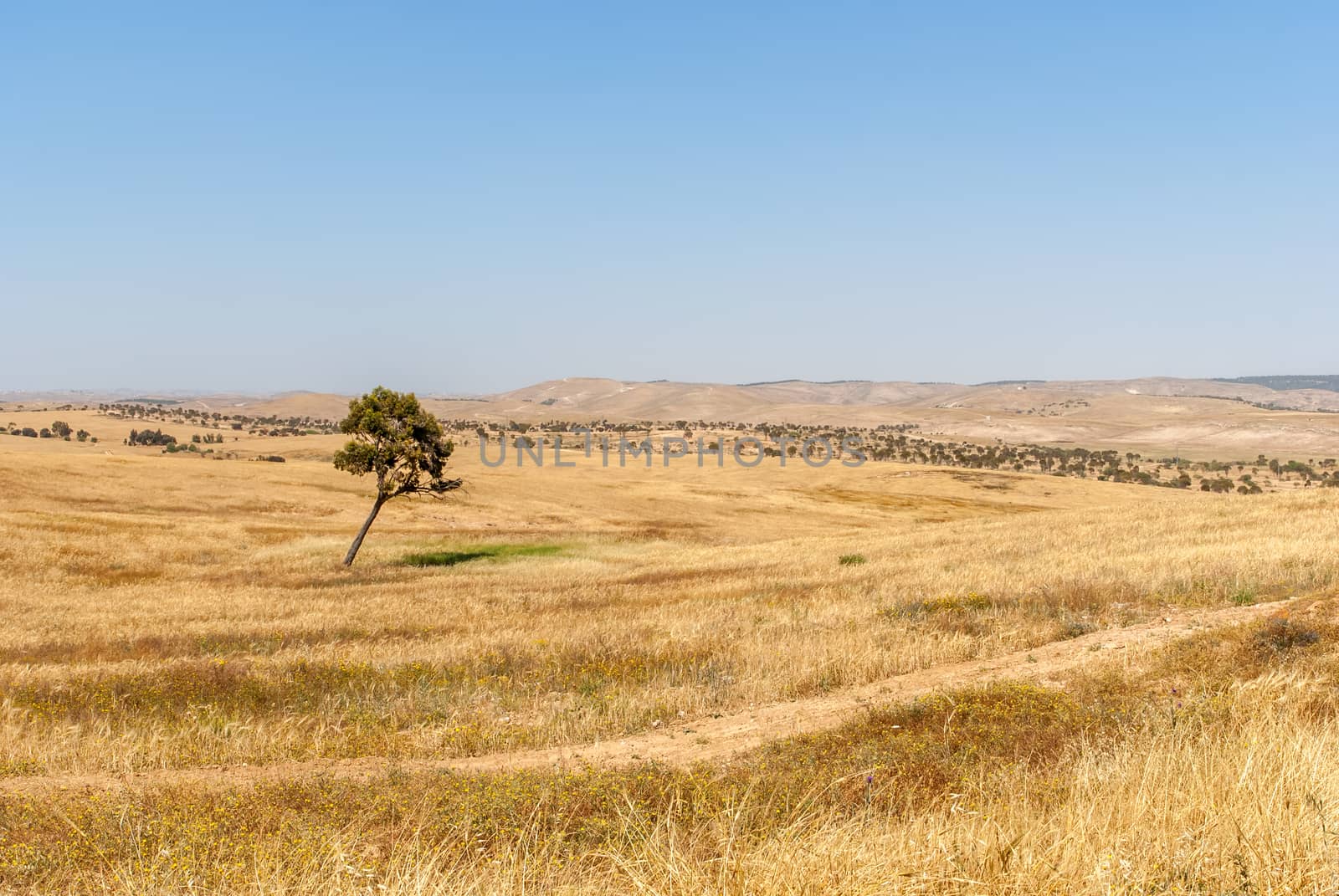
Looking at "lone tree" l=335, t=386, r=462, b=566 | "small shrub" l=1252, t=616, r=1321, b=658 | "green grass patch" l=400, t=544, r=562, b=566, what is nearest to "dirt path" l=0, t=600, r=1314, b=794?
"small shrub" l=1252, t=616, r=1321, b=658

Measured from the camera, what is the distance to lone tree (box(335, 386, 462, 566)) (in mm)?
36656

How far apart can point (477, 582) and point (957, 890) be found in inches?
1067

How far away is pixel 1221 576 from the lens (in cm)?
1733

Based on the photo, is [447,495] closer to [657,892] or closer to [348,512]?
[348,512]

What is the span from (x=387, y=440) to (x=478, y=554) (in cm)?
719

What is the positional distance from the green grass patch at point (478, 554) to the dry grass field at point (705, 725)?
7435 millimetres

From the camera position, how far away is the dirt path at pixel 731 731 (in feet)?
28.4

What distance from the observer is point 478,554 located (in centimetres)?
4012

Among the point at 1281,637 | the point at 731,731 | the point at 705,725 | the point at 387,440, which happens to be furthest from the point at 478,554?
the point at 1281,637

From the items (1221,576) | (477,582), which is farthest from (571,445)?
(1221,576)

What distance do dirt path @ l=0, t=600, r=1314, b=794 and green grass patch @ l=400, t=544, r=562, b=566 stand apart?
27764 millimetres

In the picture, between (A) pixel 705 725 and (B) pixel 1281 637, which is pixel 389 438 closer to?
(A) pixel 705 725

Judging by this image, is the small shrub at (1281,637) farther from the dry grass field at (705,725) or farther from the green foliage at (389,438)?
the green foliage at (389,438)

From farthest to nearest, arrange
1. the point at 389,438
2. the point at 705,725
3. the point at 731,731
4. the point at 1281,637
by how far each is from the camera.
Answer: the point at 389,438
the point at 705,725
the point at 1281,637
the point at 731,731
